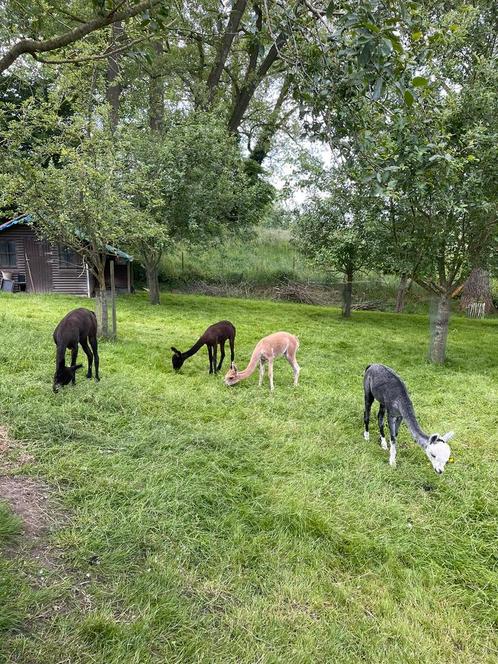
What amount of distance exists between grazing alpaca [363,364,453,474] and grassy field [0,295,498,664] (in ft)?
1.07

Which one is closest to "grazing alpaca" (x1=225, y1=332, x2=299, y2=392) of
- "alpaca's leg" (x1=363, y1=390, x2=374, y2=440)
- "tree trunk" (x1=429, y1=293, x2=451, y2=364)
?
"alpaca's leg" (x1=363, y1=390, x2=374, y2=440)

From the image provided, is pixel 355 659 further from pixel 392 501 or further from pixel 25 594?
pixel 25 594

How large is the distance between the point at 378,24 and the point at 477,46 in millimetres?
9141

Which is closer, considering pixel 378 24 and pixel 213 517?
pixel 378 24

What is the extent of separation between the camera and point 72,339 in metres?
6.31

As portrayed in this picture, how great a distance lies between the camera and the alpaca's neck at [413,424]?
4.41m

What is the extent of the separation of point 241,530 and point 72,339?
414 cm

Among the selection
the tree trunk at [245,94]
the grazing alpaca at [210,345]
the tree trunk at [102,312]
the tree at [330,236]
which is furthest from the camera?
the tree trunk at [245,94]

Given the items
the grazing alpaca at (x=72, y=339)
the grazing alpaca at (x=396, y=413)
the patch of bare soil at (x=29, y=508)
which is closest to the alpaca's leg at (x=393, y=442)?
the grazing alpaca at (x=396, y=413)

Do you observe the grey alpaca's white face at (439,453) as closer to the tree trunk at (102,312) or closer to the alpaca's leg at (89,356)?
the alpaca's leg at (89,356)

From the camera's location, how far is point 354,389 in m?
7.70

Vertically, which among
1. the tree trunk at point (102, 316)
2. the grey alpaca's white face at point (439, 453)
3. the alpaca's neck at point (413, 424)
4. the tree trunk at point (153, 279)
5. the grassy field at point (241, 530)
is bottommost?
the grassy field at point (241, 530)

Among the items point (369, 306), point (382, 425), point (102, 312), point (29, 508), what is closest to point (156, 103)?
point (102, 312)

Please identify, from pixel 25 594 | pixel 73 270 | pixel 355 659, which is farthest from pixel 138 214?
pixel 73 270
